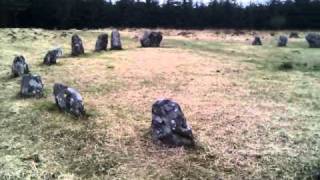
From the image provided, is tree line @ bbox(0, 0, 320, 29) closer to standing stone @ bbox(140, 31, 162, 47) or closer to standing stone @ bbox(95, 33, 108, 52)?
standing stone @ bbox(140, 31, 162, 47)

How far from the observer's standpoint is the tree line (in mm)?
54600

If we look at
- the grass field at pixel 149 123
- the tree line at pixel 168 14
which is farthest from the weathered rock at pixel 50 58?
the tree line at pixel 168 14

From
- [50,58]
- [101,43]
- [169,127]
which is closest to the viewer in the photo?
[169,127]

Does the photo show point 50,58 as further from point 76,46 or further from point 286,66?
point 286,66

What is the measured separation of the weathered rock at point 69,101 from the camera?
12891 mm

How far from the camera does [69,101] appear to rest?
42.7 feet

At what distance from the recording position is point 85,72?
19.8 meters

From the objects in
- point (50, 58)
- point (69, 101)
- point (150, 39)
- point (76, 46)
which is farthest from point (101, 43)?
point (69, 101)

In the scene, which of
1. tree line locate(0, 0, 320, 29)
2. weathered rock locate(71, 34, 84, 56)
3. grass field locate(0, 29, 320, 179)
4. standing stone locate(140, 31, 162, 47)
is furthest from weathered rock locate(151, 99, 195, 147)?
tree line locate(0, 0, 320, 29)

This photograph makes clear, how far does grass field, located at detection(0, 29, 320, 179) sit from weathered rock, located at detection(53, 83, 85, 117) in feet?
0.81

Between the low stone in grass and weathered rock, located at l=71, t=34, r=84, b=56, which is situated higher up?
weathered rock, located at l=71, t=34, r=84, b=56

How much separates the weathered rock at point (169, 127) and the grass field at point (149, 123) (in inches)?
10.8

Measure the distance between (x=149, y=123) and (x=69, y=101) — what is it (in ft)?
7.76

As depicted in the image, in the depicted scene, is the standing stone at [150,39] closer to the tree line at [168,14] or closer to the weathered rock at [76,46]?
the weathered rock at [76,46]
